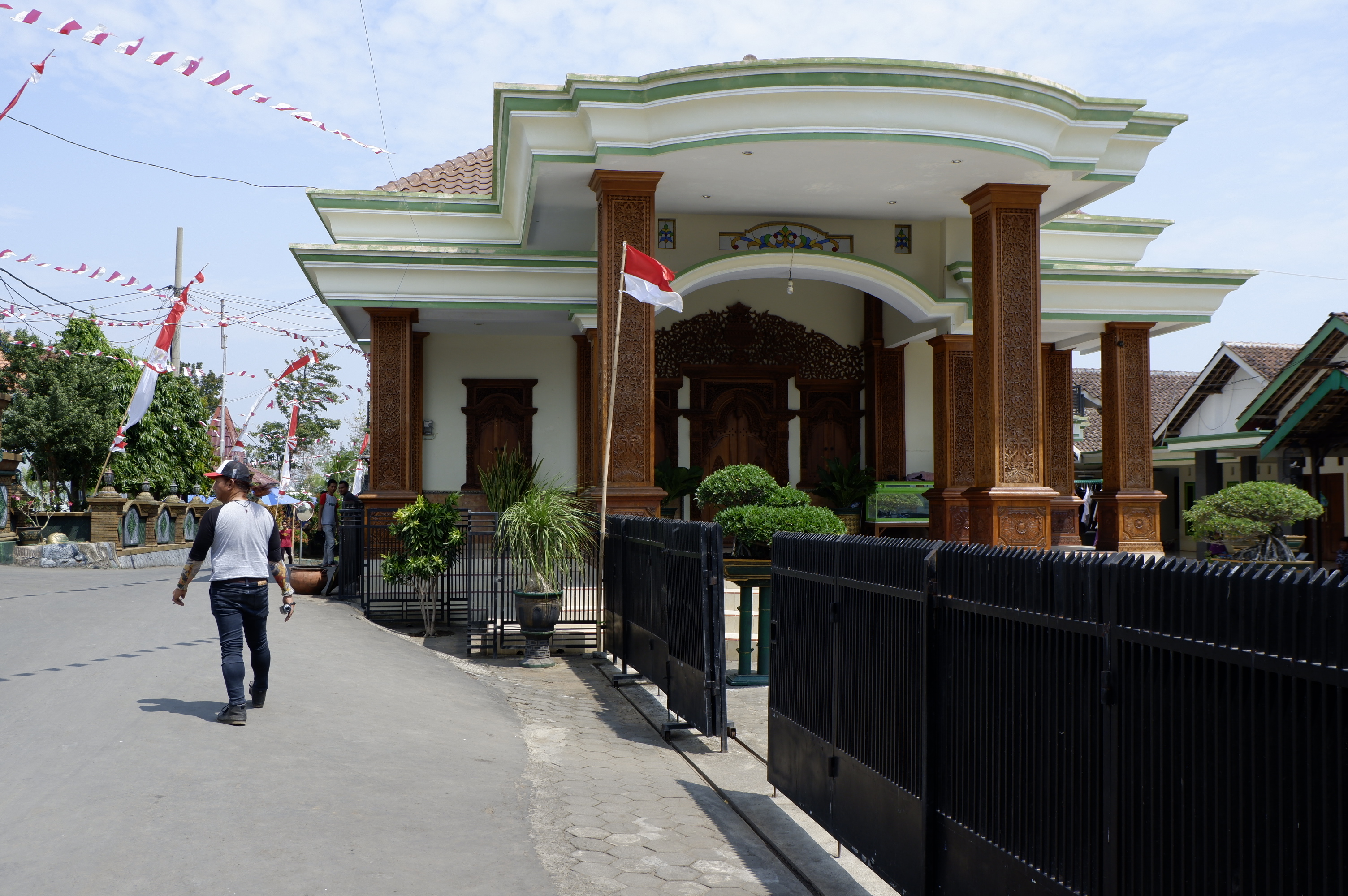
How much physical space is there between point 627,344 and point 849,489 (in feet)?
22.7

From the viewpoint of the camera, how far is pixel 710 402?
1855 centimetres

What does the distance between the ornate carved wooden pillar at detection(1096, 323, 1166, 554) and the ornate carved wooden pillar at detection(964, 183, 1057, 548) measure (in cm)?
518

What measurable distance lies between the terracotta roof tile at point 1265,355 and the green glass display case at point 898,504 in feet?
41.0

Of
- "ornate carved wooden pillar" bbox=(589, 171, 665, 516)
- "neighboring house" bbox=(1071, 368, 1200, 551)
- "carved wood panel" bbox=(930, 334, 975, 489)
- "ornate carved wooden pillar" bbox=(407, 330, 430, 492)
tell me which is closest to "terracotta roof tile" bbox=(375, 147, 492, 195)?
"ornate carved wooden pillar" bbox=(407, 330, 430, 492)

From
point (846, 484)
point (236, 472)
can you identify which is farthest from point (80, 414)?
point (236, 472)

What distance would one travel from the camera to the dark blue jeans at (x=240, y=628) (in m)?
6.47

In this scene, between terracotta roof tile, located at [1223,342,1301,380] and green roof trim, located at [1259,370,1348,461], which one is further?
terracotta roof tile, located at [1223,342,1301,380]

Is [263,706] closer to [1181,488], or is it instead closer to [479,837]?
[479,837]

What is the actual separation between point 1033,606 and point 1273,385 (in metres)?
19.6

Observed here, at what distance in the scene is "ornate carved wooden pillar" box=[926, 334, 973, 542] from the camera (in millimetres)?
16453

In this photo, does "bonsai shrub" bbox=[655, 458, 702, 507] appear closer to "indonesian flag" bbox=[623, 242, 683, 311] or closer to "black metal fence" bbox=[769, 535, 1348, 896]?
"indonesian flag" bbox=[623, 242, 683, 311]

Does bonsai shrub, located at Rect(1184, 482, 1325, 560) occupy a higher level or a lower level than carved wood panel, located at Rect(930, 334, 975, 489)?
lower

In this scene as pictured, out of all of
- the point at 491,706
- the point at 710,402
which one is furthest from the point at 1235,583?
the point at 710,402

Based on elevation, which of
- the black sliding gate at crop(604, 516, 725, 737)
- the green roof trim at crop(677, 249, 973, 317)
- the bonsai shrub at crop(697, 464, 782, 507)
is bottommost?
the black sliding gate at crop(604, 516, 725, 737)
